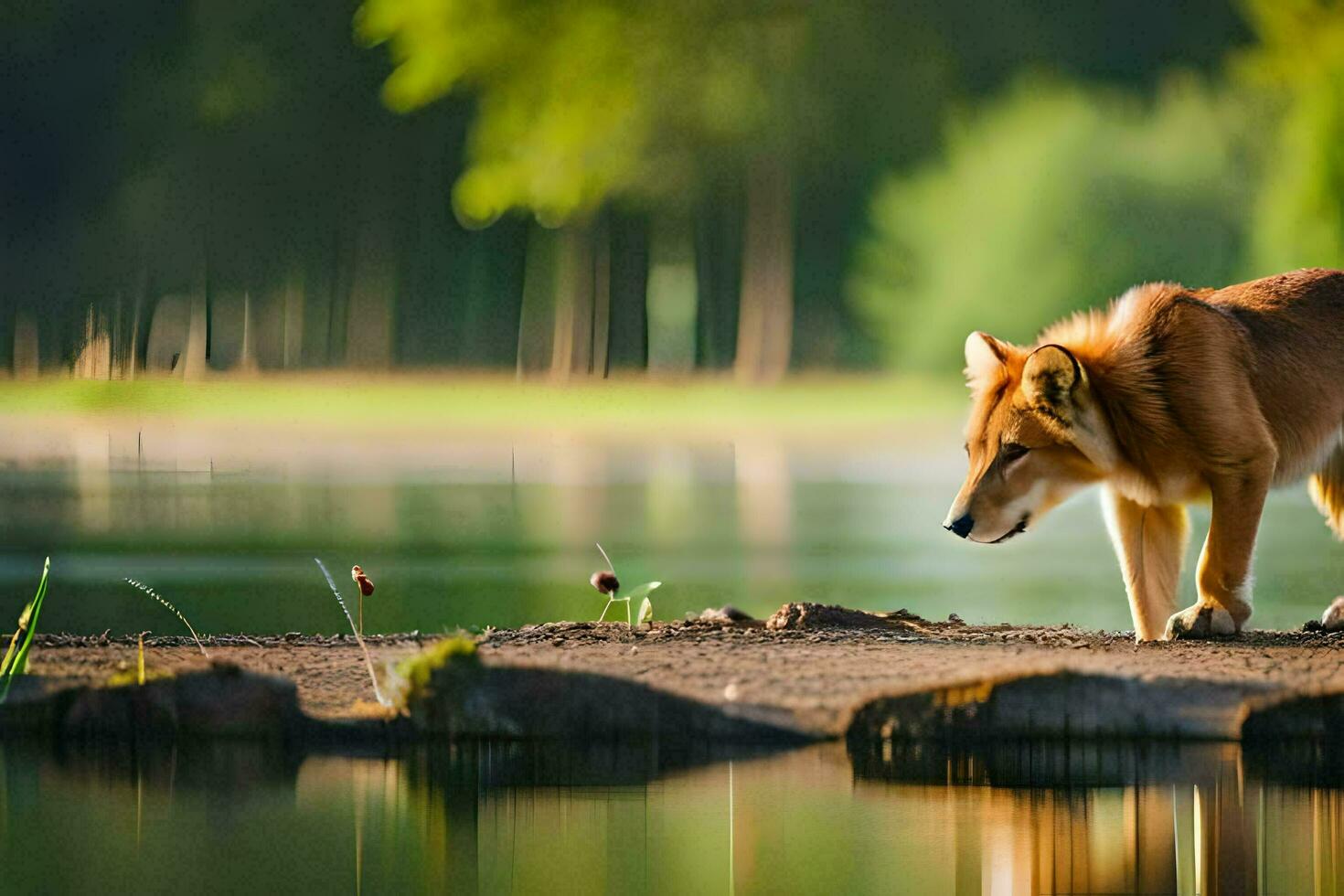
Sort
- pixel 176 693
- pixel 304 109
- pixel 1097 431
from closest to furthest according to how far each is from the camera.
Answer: pixel 176 693
pixel 1097 431
pixel 304 109

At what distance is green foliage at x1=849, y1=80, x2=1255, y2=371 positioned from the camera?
44.7 feet

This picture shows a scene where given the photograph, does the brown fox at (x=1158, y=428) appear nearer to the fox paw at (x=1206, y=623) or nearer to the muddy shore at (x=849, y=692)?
the fox paw at (x=1206, y=623)

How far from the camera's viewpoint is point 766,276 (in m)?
13.3

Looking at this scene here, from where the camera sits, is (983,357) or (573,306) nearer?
(983,357)

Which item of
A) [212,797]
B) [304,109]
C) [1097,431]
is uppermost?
[304,109]

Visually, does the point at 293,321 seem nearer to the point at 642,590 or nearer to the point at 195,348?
the point at 195,348

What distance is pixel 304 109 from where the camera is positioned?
1254cm

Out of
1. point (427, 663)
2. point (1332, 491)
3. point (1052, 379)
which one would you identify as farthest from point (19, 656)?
point (1332, 491)

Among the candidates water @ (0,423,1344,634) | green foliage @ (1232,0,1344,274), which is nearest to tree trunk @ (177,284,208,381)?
water @ (0,423,1344,634)

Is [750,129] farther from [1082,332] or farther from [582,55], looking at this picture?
[1082,332]

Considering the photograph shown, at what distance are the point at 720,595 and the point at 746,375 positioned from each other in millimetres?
4830

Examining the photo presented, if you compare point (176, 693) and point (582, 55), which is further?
point (582, 55)

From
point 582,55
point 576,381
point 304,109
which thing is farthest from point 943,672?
point 582,55

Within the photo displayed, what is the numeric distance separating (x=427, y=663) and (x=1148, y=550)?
2.42 metres
